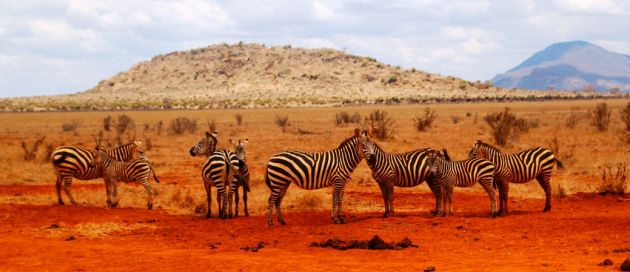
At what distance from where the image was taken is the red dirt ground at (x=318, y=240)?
10.4 metres

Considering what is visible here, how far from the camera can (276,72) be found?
12419 centimetres

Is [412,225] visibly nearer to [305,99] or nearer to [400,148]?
[400,148]

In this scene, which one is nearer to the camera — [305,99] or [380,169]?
[380,169]

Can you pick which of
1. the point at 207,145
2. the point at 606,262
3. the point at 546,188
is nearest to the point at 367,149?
the point at 207,145

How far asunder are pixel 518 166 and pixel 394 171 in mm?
2780

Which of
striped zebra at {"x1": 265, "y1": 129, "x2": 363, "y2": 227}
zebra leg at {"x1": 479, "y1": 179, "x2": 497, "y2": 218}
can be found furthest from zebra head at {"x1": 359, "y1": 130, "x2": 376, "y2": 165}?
zebra leg at {"x1": 479, "y1": 179, "x2": 497, "y2": 218}

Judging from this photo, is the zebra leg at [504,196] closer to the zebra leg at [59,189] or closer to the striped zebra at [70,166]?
the striped zebra at [70,166]

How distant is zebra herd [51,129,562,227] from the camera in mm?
13873

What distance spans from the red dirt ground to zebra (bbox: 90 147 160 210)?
2.17 feet

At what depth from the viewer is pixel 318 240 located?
40.2ft

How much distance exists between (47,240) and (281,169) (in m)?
4.36

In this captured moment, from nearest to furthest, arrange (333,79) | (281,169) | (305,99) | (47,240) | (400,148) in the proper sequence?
(47,240)
(281,169)
(400,148)
(305,99)
(333,79)

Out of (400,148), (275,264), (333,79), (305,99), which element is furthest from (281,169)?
(333,79)

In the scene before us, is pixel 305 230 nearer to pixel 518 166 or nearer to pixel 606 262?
pixel 518 166
